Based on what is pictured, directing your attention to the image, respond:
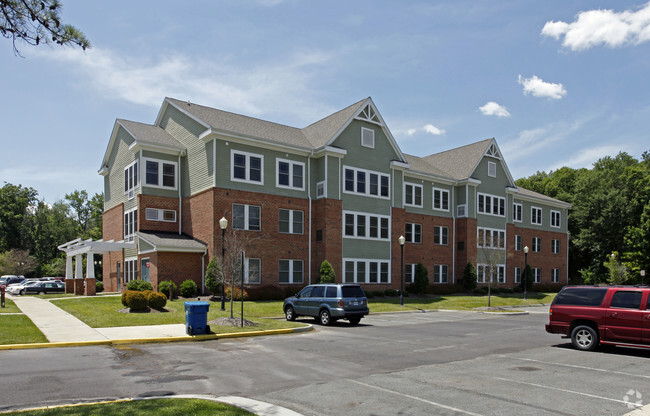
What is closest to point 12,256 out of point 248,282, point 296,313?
point 248,282

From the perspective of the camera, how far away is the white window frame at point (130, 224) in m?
33.7

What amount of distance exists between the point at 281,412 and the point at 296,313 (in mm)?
15151

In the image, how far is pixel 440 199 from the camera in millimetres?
45031

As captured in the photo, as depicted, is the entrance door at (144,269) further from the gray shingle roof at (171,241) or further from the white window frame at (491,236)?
the white window frame at (491,236)

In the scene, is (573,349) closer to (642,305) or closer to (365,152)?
(642,305)

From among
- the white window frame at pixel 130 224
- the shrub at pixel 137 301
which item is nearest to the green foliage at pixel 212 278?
the shrub at pixel 137 301

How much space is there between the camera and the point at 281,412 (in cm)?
776

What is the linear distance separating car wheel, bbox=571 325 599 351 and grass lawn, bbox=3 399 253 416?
37.5ft

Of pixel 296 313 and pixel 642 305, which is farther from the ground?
pixel 642 305

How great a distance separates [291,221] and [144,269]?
31.8 feet

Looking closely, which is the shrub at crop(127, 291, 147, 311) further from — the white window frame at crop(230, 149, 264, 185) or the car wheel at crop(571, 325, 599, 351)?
the car wheel at crop(571, 325, 599, 351)

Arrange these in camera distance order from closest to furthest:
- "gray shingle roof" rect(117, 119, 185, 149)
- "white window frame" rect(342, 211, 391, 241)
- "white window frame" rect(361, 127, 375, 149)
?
"gray shingle roof" rect(117, 119, 185, 149) < "white window frame" rect(342, 211, 391, 241) < "white window frame" rect(361, 127, 375, 149)

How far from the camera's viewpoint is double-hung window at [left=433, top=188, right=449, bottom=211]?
4459 cm

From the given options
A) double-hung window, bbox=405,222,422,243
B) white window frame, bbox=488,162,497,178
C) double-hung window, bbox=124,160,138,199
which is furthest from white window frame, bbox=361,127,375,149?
double-hung window, bbox=124,160,138,199
